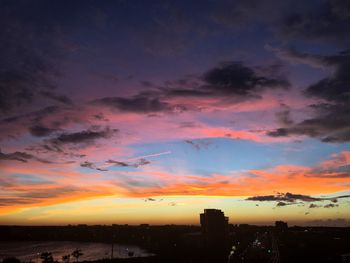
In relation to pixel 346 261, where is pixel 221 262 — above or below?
below

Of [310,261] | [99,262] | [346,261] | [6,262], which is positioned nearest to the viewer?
[346,261]

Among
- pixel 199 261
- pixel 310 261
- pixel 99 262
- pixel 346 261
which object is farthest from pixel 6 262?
pixel 346 261

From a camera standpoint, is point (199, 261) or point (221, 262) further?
point (199, 261)

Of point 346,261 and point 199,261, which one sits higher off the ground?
point 346,261

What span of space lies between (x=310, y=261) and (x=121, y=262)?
72.0m

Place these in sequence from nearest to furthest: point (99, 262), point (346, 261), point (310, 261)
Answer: point (346, 261), point (310, 261), point (99, 262)

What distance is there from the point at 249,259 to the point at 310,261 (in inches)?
992

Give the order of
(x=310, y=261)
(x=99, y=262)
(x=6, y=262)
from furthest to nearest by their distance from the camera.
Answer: (x=99, y=262), (x=310, y=261), (x=6, y=262)

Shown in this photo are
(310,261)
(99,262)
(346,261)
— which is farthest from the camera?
(99,262)

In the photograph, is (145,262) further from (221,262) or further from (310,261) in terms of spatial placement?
(310,261)

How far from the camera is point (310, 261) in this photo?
5527 inches

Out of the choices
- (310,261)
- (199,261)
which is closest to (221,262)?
(199,261)

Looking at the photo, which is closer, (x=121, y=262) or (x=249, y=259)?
(x=121, y=262)

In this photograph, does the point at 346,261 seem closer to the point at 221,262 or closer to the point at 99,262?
the point at 221,262
